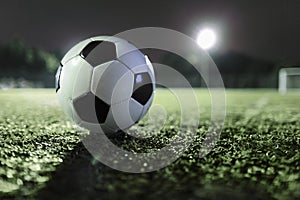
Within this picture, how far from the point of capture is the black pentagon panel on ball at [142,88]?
2061 mm

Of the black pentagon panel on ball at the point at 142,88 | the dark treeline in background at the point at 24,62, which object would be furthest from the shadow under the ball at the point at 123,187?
the dark treeline in background at the point at 24,62

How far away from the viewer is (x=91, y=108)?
1.96 m

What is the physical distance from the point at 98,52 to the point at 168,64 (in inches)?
1032

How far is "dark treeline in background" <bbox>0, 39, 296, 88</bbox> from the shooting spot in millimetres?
22589

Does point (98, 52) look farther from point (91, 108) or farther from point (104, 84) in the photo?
point (91, 108)

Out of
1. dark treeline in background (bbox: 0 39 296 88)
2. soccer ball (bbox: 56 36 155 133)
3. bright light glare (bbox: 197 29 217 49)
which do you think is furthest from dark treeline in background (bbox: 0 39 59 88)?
soccer ball (bbox: 56 36 155 133)

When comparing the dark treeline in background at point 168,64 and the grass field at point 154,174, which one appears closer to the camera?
the grass field at point 154,174

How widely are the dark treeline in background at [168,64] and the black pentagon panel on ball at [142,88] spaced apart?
19747mm

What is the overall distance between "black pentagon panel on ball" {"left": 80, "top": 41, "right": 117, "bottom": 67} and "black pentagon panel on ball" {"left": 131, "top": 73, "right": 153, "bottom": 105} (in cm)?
21

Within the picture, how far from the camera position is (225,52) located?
30797 millimetres

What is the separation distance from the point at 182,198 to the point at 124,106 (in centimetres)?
102

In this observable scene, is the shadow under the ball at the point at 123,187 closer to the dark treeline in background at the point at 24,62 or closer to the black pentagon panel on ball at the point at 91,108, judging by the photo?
the black pentagon panel on ball at the point at 91,108

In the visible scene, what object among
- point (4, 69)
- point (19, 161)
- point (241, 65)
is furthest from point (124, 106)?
point (241, 65)

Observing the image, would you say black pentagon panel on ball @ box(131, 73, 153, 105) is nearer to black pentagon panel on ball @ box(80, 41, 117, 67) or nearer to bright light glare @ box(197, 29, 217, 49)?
black pentagon panel on ball @ box(80, 41, 117, 67)
